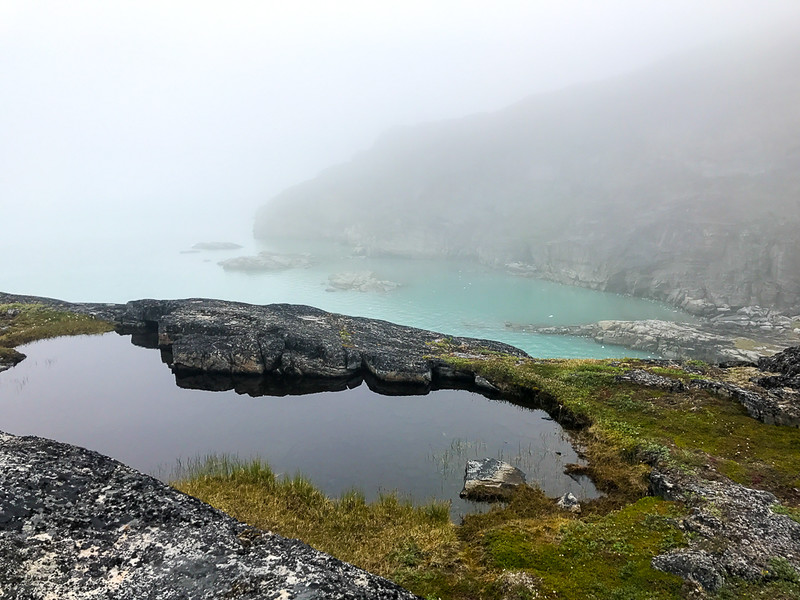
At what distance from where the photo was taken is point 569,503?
19.2m

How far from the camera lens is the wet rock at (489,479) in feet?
66.2

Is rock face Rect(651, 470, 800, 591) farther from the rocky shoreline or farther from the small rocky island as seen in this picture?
the rocky shoreline

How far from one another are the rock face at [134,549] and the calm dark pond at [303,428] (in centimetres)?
923

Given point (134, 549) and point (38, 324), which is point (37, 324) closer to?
point (38, 324)

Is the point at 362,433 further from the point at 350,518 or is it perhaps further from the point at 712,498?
the point at 712,498

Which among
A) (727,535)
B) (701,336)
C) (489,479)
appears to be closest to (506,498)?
(489,479)

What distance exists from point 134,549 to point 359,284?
15115cm

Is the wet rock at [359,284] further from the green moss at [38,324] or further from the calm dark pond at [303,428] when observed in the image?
the calm dark pond at [303,428]

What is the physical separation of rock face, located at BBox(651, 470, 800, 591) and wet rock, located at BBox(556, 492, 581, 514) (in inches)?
151

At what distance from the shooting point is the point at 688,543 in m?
15.1

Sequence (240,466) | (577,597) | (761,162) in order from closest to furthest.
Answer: (577,597) < (240,466) < (761,162)

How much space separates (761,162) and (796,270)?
7181 cm

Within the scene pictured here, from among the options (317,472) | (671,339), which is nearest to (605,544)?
(317,472)

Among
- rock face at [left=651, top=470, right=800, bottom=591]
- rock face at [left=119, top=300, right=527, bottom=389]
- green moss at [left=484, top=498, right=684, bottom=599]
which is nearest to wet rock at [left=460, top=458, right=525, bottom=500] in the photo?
green moss at [left=484, top=498, right=684, bottom=599]
